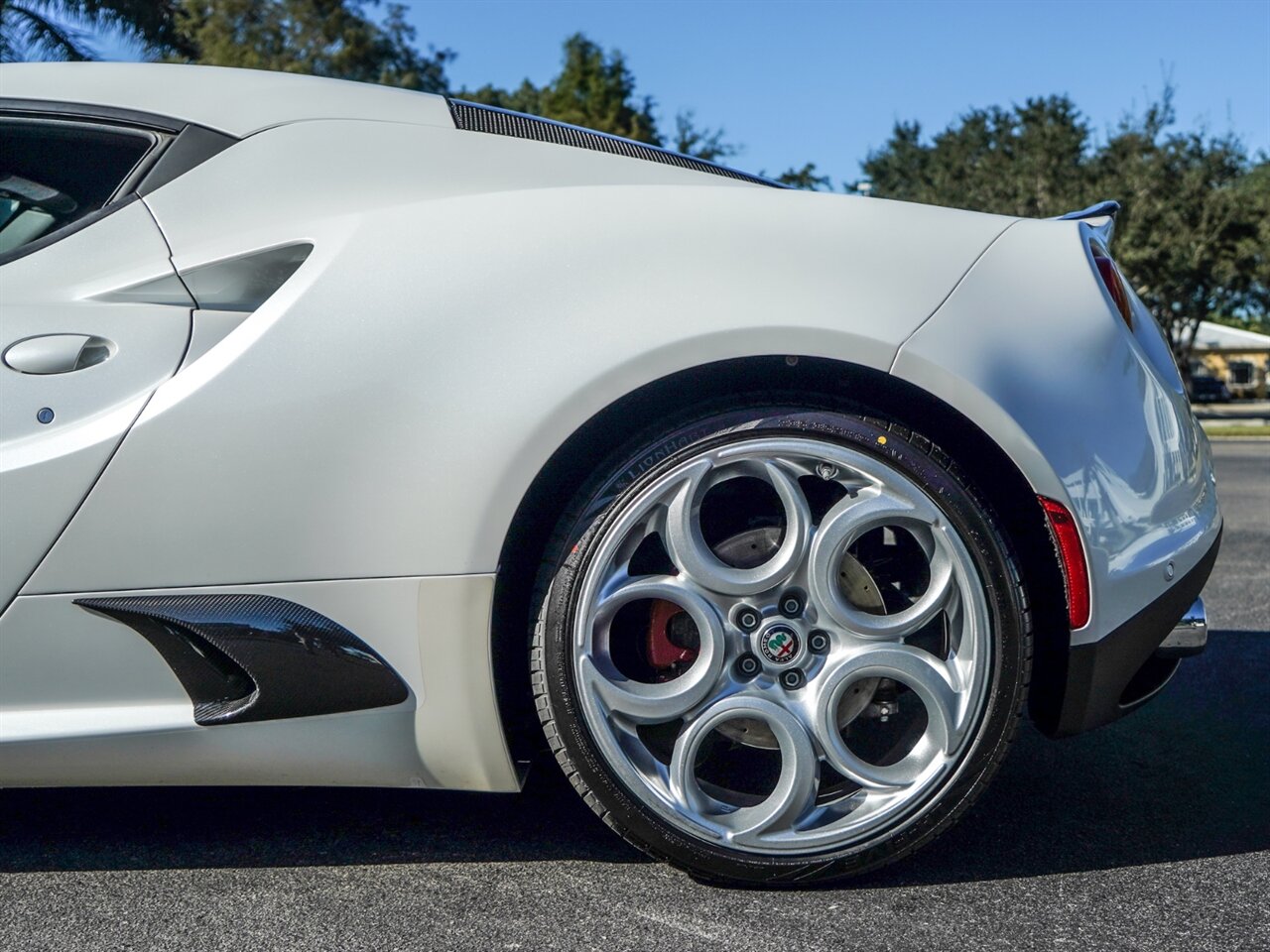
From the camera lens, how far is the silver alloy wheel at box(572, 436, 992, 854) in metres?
1.87

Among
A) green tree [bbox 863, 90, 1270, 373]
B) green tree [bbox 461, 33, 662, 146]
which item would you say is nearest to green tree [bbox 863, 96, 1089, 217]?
green tree [bbox 863, 90, 1270, 373]

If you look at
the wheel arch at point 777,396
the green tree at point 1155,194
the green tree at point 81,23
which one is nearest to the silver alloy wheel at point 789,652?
the wheel arch at point 777,396

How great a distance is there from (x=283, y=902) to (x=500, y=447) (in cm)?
79

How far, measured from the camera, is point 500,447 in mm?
1851

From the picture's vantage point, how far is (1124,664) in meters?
1.95

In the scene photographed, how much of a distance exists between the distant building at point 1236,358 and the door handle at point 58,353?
6940 centimetres

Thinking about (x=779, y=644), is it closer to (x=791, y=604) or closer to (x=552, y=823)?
(x=791, y=604)

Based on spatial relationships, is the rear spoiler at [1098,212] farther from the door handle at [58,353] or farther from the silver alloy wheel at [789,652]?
the door handle at [58,353]

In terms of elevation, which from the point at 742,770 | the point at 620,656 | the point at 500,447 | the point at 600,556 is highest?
the point at 500,447

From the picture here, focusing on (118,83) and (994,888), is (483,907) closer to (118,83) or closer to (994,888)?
(994,888)

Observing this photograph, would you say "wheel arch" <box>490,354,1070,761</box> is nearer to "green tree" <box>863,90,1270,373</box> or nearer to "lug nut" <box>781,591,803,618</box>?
"lug nut" <box>781,591,803,618</box>

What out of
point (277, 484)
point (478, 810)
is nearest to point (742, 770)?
point (478, 810)

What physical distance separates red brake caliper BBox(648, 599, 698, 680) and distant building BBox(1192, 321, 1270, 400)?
69.0m

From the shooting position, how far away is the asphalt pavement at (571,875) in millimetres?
1760
